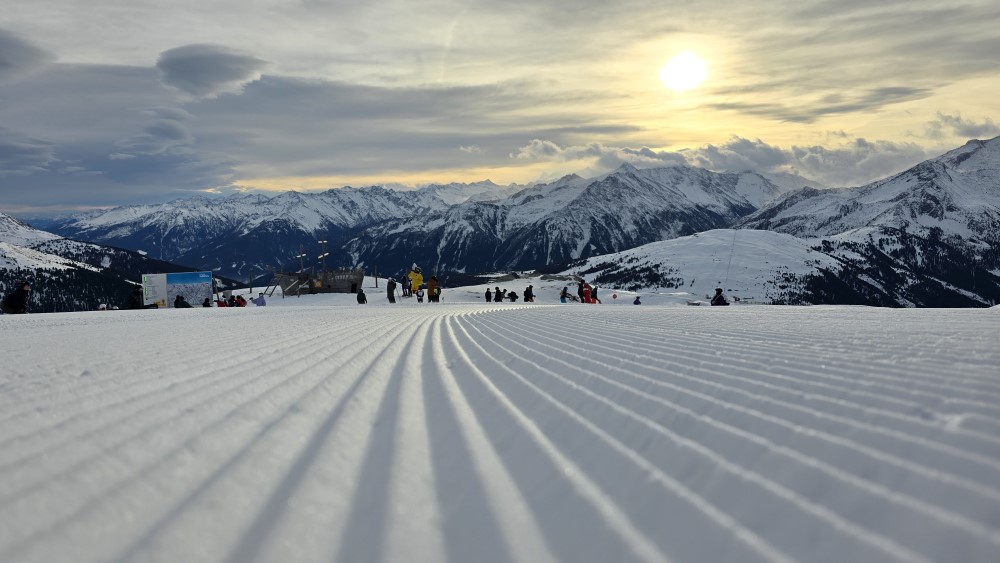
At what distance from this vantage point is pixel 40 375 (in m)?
6.50

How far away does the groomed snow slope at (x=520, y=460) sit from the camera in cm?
273

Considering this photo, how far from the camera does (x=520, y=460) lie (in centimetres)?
402

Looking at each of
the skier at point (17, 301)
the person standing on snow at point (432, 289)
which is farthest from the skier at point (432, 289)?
the skier at point (17, 301)

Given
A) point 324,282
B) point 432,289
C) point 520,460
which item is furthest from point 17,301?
point 324,282

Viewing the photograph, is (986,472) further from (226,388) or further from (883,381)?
(226,388)

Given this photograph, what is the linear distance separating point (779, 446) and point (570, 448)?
1260 millimetres

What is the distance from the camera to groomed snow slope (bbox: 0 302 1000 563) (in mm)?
2732

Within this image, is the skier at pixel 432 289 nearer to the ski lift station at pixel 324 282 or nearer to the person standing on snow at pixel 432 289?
the person standing on snow at pixel 432 289

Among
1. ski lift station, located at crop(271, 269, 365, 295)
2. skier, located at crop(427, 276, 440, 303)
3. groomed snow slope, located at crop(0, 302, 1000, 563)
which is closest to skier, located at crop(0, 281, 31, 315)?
skier, located at crop(427, 276, 440, 303)

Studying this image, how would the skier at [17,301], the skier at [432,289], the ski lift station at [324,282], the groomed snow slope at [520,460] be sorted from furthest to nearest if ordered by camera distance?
the ski lift station at [324,282]
the skier at [432,289]
the skier at [17,301]
the groomed snow slope at [520,460]

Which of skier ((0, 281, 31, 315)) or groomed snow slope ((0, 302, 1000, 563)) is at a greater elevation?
skier ((0, 281, 31, 315))

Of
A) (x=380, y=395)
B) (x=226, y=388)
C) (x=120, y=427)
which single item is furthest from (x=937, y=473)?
Result: (x=226, y=388)

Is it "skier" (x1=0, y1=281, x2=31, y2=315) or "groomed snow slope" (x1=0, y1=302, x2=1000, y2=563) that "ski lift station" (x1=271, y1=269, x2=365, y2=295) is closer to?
"skier" (x1=0, y1=281, x2=31, y2=315)

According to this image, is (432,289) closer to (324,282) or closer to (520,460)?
(520,460)
